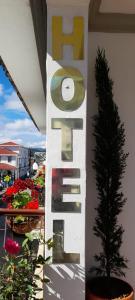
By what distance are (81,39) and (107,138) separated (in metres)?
0.82

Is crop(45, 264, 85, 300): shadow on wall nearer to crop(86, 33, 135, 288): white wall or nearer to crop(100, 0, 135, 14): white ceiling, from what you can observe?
crop(86, 33, 135, 288): white wall

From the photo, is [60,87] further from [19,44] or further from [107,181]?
[107,181]

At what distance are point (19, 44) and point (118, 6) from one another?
3.04ft

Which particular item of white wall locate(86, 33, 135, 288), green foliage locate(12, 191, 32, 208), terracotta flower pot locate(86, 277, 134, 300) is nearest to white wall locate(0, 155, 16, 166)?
green foliage locate(12, 191, 32, 208)

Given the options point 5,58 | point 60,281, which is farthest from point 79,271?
point 5,58

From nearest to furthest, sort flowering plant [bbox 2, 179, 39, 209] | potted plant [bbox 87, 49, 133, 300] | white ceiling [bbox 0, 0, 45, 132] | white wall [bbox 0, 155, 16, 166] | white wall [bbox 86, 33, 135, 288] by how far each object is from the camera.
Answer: white ceiling [bbox 0, 0, 45, 132] < potted plant [bbox 87, 49, 133, 300] < white wall [bbox 86, 33, 135, 288] < flowering plant [bbox 2, 179, 39, 209] < white wall [bbox 0, 155, 16, 166]

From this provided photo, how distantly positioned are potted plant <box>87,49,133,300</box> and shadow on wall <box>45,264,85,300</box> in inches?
11.7

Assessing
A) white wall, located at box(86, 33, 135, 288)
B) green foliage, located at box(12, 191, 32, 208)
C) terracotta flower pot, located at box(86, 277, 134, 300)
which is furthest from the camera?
green foliage, located at box(12, 191, 32, 208)

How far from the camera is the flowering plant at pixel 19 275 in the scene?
6.92 ft

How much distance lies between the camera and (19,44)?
2811mm

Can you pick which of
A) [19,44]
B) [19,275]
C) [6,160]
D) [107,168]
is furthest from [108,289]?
[6,160]

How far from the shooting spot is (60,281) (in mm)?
2344

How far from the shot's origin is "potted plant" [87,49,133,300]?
2645 mm

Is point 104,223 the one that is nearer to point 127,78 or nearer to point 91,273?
point 91,273
